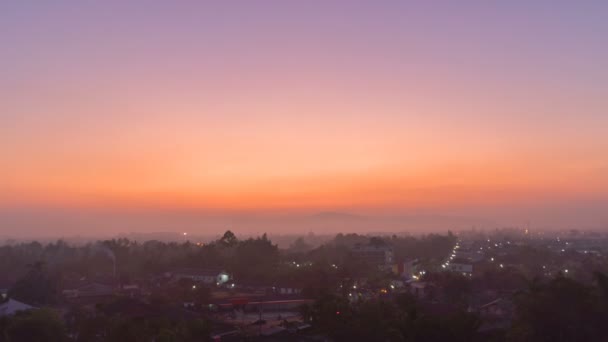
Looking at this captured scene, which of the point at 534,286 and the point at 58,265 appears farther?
the point at 58,265

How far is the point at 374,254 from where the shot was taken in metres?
54.5

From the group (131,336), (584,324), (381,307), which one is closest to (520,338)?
(584,324)

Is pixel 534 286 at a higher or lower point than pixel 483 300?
higher

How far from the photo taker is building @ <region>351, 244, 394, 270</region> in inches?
2084

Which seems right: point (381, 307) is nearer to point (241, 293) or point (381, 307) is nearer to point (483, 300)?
point (483, 300)

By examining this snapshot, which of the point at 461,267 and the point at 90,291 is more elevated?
the point at 90,291

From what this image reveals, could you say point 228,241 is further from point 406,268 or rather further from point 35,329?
point 35,329

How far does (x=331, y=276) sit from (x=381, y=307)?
18.5 metres

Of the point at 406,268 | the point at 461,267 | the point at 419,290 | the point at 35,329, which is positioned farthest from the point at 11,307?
the point at 461,267

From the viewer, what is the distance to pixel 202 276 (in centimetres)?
4050

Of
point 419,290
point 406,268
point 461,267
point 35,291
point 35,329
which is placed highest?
point 35,329

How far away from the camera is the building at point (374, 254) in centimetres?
5294

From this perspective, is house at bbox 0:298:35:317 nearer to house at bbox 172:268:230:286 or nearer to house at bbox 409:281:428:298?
house at bbox 172:268:230:286

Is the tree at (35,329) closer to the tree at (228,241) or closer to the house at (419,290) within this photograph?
the house at (419,290)
